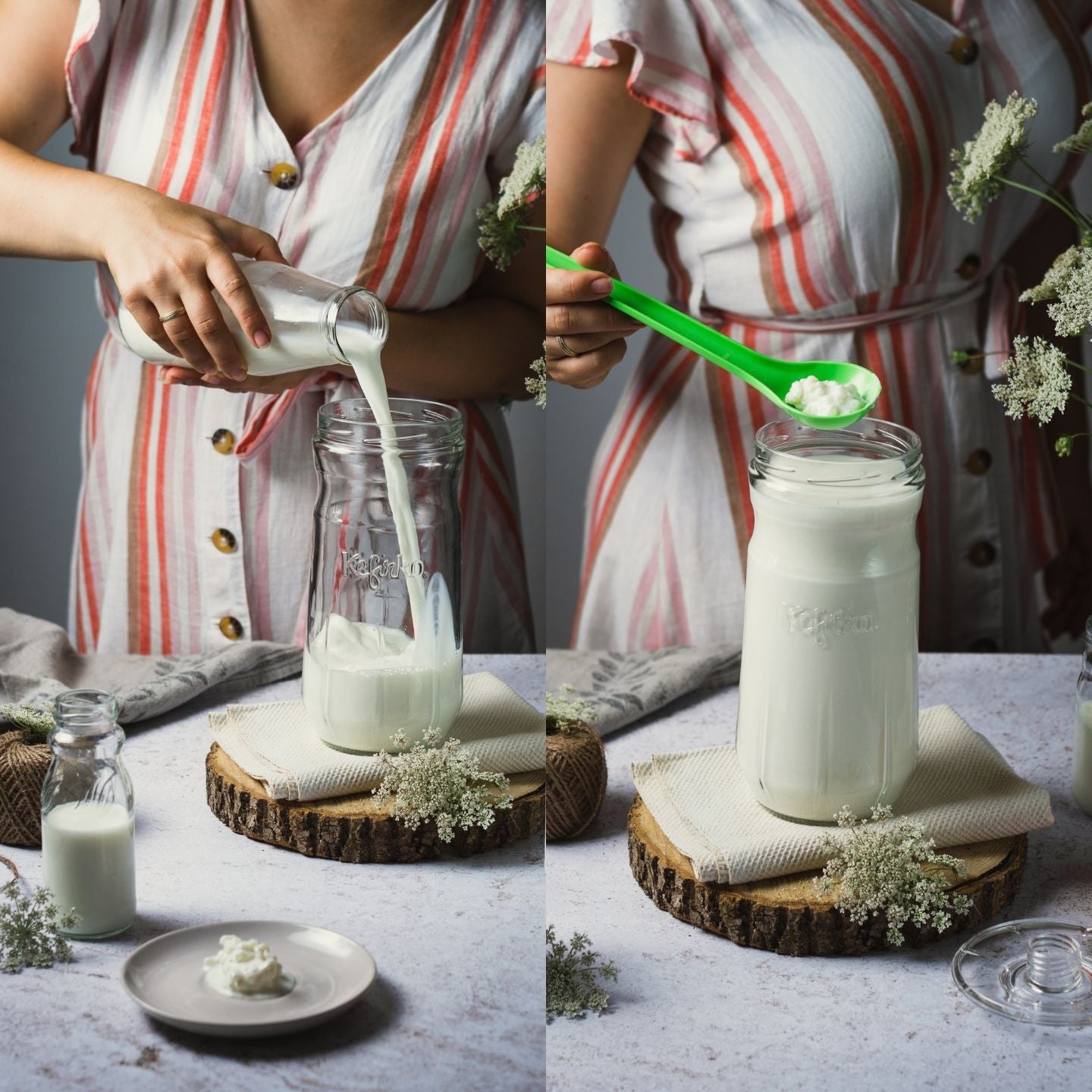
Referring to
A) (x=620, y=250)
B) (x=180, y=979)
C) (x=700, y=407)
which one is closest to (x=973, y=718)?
(x=700, y=407)

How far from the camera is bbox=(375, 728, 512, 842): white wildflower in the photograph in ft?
2.39

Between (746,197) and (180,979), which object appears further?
(746,197)

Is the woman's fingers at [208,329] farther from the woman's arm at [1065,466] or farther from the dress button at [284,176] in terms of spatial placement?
the woman's arm at [1065,466]

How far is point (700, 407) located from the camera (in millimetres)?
989

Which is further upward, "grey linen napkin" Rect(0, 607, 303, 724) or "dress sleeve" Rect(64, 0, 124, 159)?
"dress sleeve" Rect(64, 0, 124, 159)

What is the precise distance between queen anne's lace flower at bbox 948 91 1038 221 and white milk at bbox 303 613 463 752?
47 centimetres

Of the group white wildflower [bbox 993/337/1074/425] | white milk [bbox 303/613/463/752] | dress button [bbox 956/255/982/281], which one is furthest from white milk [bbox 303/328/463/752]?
dress button [bbox 956/255/982/281]

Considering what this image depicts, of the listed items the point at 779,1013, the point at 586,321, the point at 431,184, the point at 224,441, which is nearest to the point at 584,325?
the point at 586,321

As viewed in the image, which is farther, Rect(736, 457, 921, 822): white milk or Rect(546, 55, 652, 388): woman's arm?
Rect(546, 55, 652, 388): woman's arm

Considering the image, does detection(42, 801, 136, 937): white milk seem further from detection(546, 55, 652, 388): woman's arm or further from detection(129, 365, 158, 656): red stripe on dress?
detection(546, 55, 652, 388): woman's arm

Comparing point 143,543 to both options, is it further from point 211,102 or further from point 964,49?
point 964,49

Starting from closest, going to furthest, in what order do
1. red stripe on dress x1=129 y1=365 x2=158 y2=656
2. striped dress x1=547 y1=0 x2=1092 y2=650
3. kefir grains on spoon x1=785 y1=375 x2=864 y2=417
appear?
kefir grains on spoon x1=785 y1=375 x2=864 y2=417
red stripe on dress x1=129 y1=365 x2=158 y2=656
striped dress x1=547 y1=0 x2=1092 y2=650

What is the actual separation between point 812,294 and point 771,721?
39 cm

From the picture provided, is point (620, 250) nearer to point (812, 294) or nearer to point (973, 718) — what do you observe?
point (812, 294)
